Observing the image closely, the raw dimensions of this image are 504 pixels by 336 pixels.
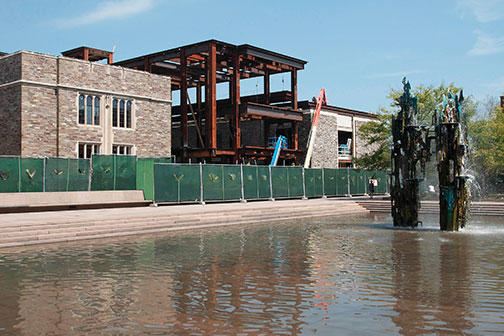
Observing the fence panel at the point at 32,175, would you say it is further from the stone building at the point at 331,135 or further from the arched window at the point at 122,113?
the stone building at the point at 331,135

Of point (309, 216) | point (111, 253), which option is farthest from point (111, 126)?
point (111, 253)

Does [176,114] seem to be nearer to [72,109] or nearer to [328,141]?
[328,141]

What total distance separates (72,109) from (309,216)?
811 inches

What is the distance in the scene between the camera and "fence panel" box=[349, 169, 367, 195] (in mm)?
42250

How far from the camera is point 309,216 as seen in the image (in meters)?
27.1

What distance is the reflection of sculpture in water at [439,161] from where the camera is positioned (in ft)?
63.1

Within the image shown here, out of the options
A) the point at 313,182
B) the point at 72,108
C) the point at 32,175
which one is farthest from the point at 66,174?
the point at 313,182

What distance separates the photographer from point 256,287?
9.05m

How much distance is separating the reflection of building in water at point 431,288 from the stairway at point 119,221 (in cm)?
927

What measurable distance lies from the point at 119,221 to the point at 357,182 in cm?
2737

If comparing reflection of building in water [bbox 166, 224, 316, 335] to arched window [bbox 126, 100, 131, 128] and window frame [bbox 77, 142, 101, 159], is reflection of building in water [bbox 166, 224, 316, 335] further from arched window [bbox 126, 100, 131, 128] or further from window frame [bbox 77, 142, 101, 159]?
arched window [bbox 126, 100, 131, 128]

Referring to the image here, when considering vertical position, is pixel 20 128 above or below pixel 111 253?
above

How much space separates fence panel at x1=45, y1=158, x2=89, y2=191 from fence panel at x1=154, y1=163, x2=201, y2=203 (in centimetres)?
374

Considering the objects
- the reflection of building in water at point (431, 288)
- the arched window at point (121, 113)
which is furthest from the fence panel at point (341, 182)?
the reflection of building in water at point (431, 288)
